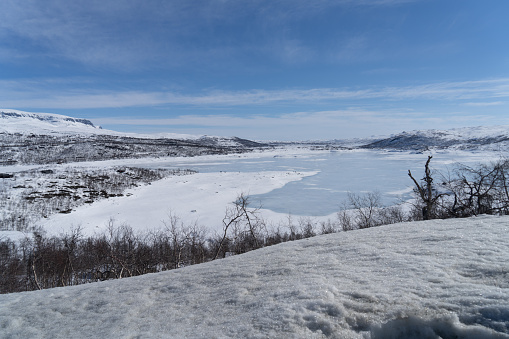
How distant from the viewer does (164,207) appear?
25062 mm

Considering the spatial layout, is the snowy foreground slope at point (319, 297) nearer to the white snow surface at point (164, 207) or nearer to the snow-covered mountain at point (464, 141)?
the white snow surface at point (164, 207)

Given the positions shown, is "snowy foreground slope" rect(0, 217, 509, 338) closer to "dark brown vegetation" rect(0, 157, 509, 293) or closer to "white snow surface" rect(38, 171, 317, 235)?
"dark brown vegetation" rect(0, 157, 509, 293)

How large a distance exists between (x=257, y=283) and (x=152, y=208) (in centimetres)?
2412

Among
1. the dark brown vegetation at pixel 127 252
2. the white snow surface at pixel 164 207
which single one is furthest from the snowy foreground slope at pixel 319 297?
the white snow surface at pixel 164 207

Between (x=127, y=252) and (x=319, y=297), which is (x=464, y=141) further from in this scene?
(x=319, y=297)

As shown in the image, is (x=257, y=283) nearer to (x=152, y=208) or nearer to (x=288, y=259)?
(x=288, y=259)

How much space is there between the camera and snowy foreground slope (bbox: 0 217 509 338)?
1887 millimetres

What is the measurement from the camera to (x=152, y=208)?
81.5 feet

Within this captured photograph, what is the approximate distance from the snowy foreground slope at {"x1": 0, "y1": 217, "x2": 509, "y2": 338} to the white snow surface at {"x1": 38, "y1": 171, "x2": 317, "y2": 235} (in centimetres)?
1633

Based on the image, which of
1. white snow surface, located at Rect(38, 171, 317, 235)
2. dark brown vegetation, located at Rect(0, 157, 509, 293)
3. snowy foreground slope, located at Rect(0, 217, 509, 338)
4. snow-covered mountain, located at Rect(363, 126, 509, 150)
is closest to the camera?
snowy foreground slope, located at Rect(0, 217, 509, 338)

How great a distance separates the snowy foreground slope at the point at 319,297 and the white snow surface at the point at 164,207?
1633 cm

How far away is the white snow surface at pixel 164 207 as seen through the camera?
20.6m

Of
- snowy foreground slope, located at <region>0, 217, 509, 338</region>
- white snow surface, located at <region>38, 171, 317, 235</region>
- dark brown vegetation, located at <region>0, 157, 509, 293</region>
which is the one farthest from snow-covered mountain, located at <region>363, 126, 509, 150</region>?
snowy foreground slope, located at <region>0, 217, 509, 338</region>

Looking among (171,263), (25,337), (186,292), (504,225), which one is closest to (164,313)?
(186,292)
